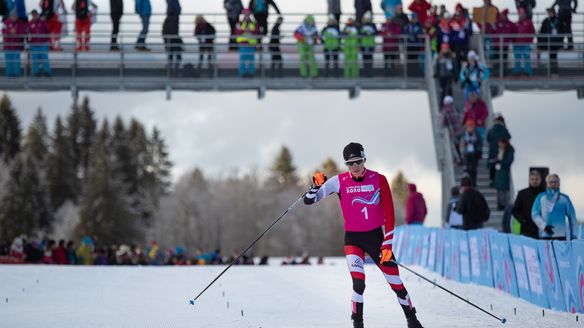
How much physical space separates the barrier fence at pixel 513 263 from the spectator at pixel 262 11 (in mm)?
9173

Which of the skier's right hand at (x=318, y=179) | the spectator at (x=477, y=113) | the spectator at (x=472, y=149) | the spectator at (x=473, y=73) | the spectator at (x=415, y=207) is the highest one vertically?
the spectator at (x=473, y=73)

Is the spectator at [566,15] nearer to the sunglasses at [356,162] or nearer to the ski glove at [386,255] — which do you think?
the sunglasses at [356,162]

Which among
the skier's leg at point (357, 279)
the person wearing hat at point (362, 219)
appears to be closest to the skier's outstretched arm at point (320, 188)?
the person wearing hat at point (362, 219)

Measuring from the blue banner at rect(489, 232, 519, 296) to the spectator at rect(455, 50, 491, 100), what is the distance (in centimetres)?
1073

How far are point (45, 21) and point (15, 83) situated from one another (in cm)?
180

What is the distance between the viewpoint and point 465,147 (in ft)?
75.6

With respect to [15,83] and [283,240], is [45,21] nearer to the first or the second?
[15,83]

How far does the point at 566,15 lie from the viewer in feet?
89.5

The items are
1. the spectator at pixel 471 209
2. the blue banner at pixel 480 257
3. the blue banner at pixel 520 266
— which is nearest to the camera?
the blue banner at pixel 520 266

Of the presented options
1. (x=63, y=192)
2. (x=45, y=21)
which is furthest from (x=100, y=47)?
(x=63, y=192)

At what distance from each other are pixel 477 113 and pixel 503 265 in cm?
1050

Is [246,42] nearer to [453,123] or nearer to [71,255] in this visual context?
[453,123]

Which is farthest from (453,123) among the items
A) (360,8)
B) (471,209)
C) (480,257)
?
(480,257)

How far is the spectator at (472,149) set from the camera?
22.6 m
